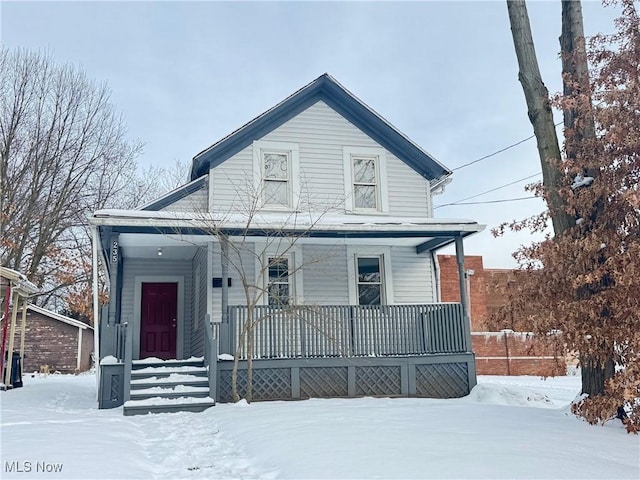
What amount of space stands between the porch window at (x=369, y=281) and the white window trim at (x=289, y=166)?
2.05 metres

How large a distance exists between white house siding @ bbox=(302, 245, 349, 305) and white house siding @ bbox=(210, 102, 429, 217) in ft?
3.82

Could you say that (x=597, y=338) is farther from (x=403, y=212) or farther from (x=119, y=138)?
(x=119, y=138)

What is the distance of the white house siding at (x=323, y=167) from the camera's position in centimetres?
1256

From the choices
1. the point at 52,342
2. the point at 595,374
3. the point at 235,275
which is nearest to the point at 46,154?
the point at 52,342

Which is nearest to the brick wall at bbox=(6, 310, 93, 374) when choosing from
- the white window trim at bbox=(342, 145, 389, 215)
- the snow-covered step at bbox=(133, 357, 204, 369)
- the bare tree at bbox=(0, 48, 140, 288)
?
the bare tree at bbox=(0, 48, 140, 288)

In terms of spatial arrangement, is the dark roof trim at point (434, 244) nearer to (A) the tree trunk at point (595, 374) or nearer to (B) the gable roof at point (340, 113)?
(B) the gable roof at point (340, 113)

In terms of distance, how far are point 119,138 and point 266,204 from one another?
15.6m

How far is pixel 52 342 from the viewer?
22.3 metres

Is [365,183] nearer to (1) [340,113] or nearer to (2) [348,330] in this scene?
(1) [340,113]

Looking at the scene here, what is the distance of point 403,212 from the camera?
13297 mm

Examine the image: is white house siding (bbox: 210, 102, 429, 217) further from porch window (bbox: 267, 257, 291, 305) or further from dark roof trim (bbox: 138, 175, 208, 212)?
porch window (bbox: 267, 257, 291, 305)

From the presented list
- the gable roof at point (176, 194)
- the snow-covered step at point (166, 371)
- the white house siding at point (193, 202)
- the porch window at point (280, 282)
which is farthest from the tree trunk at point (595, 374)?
the gable roof at point (176, 194)

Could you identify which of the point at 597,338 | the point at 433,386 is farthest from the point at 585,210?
the point at 433,386

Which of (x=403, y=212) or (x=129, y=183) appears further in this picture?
(x=129, y=183)
